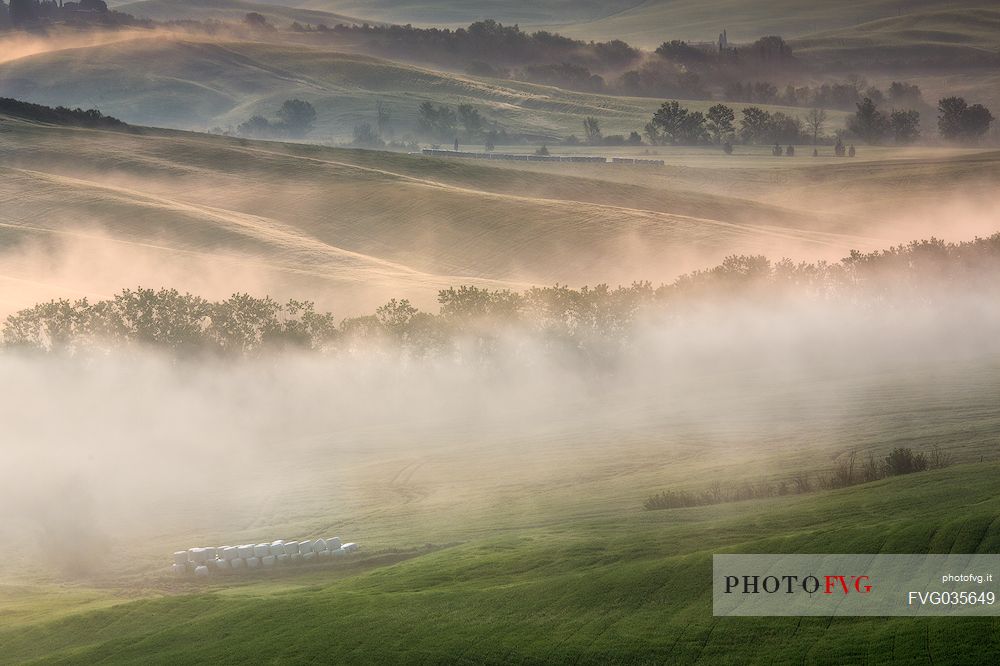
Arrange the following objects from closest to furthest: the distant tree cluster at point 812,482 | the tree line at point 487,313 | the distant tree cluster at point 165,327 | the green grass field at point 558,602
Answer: the green grass field at point 558,602
the distant tree cluster at point 812,482
the distant tree cluster at point 165,327
the tree line at point 487,313

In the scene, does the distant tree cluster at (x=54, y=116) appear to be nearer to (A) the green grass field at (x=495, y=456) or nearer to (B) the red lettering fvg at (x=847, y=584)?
(A) the green grass field at (x=495, y=456)

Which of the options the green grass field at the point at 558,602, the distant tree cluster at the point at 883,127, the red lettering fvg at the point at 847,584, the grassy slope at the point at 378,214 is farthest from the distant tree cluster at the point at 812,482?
the distant tree cluster at the point at 883,127

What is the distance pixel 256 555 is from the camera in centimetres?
4203

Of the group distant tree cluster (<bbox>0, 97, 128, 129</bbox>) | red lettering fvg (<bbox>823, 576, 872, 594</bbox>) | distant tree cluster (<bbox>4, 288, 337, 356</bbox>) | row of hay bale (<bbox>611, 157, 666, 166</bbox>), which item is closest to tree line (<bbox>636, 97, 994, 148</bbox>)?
row of hay bale (<bbox>611, 157, 666, 166</bbox>)

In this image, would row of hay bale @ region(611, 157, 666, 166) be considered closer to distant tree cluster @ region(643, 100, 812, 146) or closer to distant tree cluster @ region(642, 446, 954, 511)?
distant tree cluster @ region(643, 100, 812, 146)

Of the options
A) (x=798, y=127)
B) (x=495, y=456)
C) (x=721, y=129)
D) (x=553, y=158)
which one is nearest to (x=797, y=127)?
(x=798, y=127)

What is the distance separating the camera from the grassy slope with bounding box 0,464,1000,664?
87.7ft

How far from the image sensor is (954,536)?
29.3 metres

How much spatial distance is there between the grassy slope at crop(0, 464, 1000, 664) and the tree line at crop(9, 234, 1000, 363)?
3335 centimetres

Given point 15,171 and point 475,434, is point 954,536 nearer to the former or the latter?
point 475,434

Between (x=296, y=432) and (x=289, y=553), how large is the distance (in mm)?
23595

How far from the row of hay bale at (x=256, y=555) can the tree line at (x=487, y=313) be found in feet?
93.9

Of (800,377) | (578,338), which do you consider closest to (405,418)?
(578,338)

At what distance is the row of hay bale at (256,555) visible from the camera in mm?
41344
